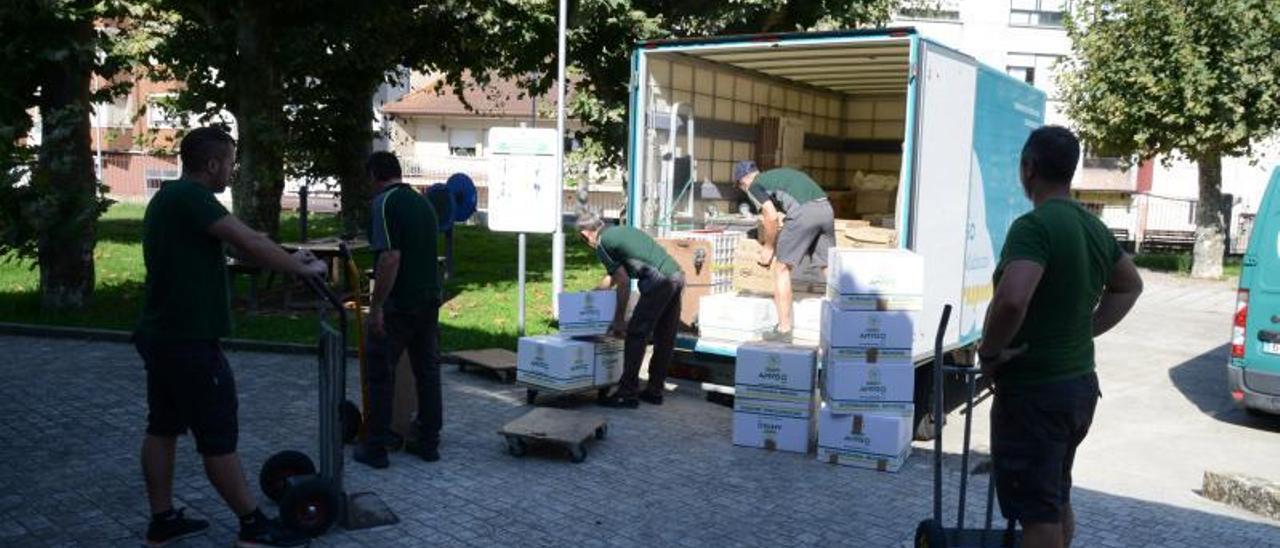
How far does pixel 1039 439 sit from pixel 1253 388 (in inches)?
220

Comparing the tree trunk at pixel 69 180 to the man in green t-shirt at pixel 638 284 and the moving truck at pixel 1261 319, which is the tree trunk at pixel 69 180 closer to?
the man in green t-shirt at pixel 638 284

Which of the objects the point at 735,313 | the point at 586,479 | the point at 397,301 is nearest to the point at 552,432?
the point at 586,479

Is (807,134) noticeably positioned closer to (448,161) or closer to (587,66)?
(587,66)

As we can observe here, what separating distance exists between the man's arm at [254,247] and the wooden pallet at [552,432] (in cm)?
243

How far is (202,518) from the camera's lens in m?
5.27

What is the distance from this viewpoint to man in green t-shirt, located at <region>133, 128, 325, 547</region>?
445cm

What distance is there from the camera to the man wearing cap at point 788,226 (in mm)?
8859

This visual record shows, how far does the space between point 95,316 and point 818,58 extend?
825cm

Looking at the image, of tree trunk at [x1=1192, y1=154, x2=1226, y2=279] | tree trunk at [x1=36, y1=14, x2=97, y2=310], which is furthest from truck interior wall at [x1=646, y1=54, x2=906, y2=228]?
tree trunk at [x1=1192, y1=154, x2=1226, y2=279]

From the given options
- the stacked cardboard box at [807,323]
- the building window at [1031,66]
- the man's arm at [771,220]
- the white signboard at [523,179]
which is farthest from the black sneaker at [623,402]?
the building window at [1031,66]

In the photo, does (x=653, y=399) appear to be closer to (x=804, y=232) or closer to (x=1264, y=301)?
(x=804, y=232)

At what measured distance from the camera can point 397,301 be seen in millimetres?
6230

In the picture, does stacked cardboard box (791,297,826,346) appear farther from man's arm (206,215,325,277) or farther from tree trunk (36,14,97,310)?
tree trunk (36,14,97,310)

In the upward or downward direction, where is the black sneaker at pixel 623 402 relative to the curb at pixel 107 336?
downward
